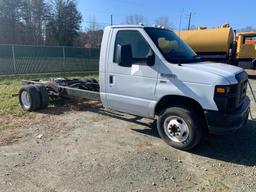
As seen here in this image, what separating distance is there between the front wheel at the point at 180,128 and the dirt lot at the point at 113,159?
0.59 feet

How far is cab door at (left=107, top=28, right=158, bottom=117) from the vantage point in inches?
200

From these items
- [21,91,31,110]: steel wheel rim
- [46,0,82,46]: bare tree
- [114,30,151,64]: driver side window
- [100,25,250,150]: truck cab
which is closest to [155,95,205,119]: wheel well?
[100,25,250,150]: truck cab

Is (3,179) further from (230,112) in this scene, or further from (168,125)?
(230,112)

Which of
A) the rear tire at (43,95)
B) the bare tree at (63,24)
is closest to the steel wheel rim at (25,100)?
the rear tire at (43,95)

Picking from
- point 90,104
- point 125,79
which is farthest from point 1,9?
point 125,79

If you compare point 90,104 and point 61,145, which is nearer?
point 61,145

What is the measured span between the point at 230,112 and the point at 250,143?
1258 millimetres

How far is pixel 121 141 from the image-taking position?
17.5 feet

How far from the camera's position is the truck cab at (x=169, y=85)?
14.5ft

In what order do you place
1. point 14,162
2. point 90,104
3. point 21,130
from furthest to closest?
point 90,104 → point 21,130 → point 14,162

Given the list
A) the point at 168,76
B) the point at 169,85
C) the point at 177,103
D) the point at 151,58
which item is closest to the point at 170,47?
the point at 151,58

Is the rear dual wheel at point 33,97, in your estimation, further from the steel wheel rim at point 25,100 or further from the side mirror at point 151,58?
the side mirror at point 151,58

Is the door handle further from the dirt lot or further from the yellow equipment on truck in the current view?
the yellow equipment on truck

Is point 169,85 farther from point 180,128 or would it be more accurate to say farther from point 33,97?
point 33,97
